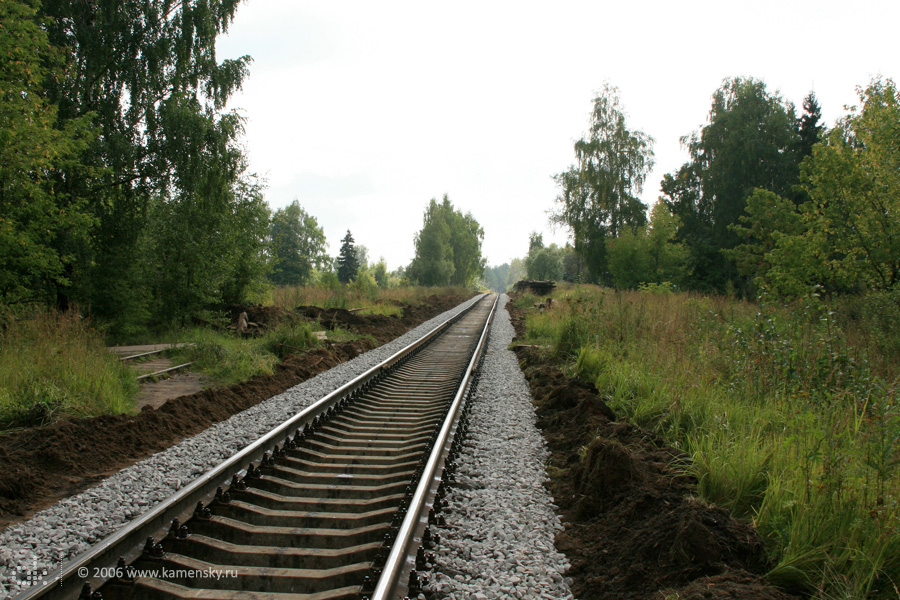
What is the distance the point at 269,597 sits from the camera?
8.11ft

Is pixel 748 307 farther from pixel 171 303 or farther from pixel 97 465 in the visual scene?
pixel 171 303

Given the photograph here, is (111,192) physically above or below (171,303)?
above

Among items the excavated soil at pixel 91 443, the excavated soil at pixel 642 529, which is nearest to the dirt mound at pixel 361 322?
the excavated soil at pixel 91 443

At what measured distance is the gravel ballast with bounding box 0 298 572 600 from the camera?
9.05 ft

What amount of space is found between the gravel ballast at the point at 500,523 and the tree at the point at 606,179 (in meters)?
32.0

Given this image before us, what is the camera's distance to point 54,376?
5730mm

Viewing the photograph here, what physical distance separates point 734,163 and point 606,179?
28.9 ft

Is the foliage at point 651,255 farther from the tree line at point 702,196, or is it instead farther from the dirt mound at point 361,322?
the dirt mound at point 361,322

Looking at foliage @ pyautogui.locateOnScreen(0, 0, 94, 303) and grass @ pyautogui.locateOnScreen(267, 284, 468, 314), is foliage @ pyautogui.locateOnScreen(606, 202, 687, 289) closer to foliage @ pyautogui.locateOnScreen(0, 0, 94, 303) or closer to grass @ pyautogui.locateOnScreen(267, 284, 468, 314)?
grass @ pyautogui.locateOnScreen(267, 284, 468, 314)

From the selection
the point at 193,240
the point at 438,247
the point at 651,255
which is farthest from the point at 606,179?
the point at 193,240

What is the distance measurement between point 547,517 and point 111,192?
1284 centimetres

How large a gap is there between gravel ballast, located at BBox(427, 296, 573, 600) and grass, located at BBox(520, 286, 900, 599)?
1219mm

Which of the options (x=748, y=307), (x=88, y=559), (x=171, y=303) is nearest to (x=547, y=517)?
(x=88, y=559)

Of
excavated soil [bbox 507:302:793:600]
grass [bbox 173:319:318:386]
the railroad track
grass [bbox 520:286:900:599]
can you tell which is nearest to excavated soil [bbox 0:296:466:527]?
grass [bbox 173:319:318:386]
